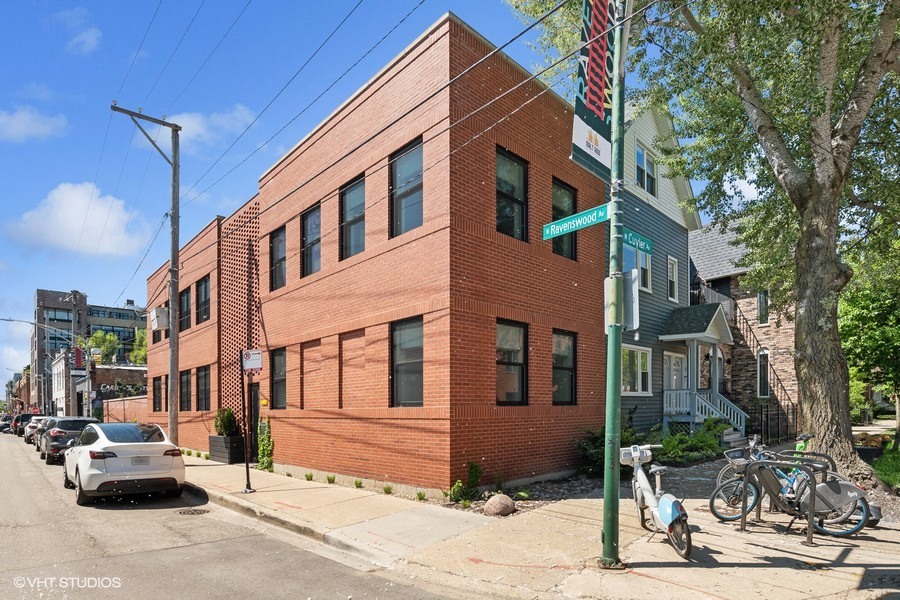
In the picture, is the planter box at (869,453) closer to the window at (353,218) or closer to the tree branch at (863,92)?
the tree branch at (863,92)

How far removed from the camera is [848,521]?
750cm

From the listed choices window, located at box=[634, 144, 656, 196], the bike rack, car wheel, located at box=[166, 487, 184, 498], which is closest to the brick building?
car wheel, located at box=[166, 487, 184, 498]

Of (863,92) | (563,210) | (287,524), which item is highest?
(863,92)

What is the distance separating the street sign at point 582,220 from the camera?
22.2ft

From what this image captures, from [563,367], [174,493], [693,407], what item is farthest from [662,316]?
[174,493]

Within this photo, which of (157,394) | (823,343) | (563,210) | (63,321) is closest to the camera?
(823,343)

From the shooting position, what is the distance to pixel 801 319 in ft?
32.2

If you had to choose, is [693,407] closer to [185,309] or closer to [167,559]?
[167,559]

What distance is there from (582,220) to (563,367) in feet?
20.8

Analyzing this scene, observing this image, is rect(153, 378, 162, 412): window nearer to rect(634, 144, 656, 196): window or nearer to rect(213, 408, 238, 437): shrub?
rect(213, 408, 238, 437): shrub

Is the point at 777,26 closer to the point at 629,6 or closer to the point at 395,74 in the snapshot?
the point at 629,6

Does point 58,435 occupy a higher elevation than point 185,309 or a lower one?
lower

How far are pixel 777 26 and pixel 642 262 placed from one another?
8109 mm

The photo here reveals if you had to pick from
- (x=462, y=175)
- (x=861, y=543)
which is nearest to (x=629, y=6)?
(x=462, y=175)
